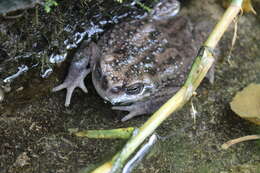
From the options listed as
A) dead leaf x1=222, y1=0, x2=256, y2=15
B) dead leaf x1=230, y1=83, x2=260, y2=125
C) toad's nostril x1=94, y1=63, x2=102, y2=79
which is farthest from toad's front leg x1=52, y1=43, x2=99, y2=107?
dead leaf x1=222, y1=0, x2=256, y2=15

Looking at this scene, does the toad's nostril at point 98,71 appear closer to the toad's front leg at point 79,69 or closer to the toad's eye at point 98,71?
the toad's eye at point 98,71

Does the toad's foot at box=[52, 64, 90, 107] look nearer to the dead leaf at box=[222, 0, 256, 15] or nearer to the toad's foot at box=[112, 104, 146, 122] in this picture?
the toad's foot at box=[112, 104, 146, 122]

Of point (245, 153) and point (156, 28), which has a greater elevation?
point (156, 28)

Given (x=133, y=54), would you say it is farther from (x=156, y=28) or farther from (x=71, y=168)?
(x=71, y=168)

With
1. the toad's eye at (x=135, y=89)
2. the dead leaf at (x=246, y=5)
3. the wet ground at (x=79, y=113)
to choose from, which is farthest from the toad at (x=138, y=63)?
the dead leaf at (x=246, y=5)

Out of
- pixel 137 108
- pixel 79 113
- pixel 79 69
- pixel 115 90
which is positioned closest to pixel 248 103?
pixel 137 108

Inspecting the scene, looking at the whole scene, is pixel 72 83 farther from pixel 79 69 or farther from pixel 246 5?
pixel 246 5

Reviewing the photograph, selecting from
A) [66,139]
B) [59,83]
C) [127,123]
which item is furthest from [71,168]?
[59,83]
